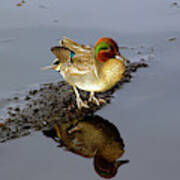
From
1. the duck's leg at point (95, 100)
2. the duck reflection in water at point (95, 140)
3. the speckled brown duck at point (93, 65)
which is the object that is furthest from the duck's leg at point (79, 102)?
the duck reflection in water at point (95, 140)

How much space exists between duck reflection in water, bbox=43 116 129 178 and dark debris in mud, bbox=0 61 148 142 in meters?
0.17

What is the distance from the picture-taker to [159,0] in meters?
9.30

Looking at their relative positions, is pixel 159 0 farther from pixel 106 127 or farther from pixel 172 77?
pixel 106 127

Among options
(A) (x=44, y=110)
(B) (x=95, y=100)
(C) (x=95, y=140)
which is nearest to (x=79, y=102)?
(B) (x=95, y=100)

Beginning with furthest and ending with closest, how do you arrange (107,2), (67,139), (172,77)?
(107,2), (172,77), (67,139)

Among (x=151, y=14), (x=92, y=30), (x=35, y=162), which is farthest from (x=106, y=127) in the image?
(x=151, y=14)

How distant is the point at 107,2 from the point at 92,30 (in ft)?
5.39

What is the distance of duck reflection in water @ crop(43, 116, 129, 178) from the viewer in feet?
13.9

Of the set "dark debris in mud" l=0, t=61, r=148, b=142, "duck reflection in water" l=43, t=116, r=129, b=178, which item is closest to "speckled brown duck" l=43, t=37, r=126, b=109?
"dark debris in mud" l=0, t=61, r=148, b=142

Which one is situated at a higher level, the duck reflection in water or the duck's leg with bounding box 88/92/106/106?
the duck's leg with bounding box 88/92/106/106

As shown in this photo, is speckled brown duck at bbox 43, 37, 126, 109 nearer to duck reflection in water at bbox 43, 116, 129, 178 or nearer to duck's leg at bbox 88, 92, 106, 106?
duck's leg at bbox 88, 92, 106, 106

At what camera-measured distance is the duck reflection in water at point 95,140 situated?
4250mm

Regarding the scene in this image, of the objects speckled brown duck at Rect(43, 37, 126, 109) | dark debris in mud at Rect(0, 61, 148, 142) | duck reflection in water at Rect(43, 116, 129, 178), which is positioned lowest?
duck reflection in water at Rect(43, 116, 129, 178)

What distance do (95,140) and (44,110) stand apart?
0.97 m
